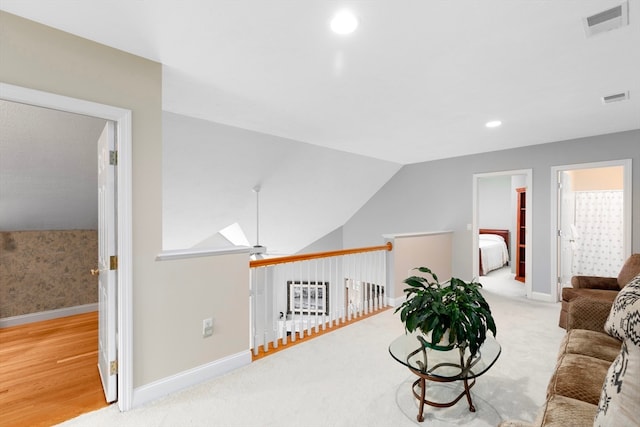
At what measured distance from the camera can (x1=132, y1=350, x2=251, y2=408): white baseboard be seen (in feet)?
6.35

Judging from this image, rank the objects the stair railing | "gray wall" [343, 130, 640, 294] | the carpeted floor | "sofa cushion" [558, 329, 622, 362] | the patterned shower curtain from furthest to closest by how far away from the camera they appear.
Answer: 1. the patterned shower curtain
2. "gray wall" [343, 130, 640, 294]
3. the stair railing
4. the carpeted floor
5. "sofa cushion" [558, 329, 622, 362]

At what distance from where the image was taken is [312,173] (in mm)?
5055

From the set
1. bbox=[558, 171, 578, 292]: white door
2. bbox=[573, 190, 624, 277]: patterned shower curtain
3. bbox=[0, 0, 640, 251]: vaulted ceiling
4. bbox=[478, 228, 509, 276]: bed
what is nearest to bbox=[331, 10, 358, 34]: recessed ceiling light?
bbox=[0, 0, 640, 251]: vaulted ceiling

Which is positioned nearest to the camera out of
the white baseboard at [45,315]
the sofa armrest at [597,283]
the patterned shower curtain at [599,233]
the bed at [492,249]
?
the sofa armrest at [597,283]

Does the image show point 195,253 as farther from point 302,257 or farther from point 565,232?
point 565,232

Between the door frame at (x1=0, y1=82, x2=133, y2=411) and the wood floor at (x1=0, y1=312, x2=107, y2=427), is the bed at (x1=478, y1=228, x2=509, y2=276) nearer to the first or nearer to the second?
the door frame at (x1=0, y1=82, x2=133, y2=411)

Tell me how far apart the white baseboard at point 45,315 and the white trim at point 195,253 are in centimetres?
254

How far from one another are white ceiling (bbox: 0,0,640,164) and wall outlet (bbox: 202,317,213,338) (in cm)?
188

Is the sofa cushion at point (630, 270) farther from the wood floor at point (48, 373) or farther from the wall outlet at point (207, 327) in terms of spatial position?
the wood floor at point (48, 373)

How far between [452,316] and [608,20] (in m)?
1.79

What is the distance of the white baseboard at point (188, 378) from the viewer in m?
1.93

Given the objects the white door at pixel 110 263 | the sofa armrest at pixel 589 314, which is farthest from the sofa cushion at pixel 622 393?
the white door at pixel 110 263

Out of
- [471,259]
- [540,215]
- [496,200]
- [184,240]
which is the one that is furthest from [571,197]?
[184,240]

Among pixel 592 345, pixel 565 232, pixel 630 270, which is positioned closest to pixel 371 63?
pixel 592 345
